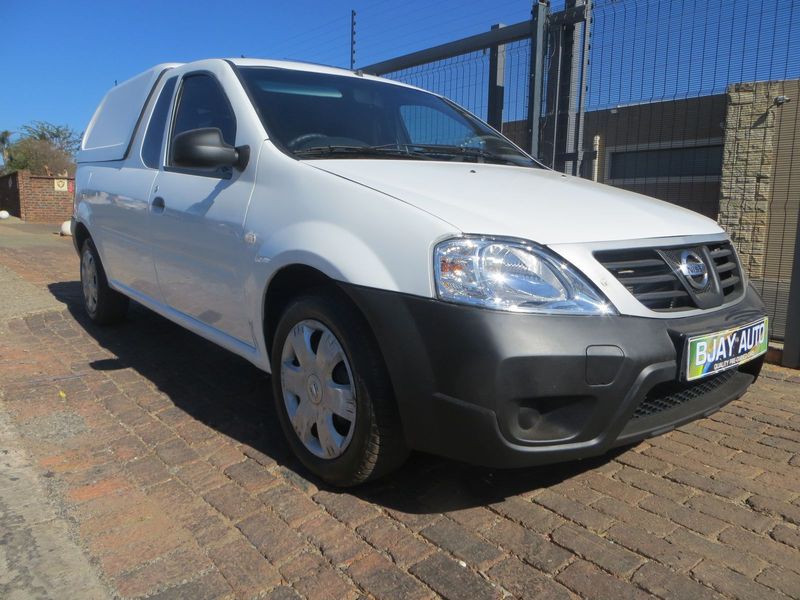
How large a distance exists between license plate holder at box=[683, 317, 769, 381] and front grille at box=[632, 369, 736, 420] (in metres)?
0.09

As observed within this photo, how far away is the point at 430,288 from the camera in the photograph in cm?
212

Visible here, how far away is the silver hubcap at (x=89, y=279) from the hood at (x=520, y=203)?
→ 3.42 meters

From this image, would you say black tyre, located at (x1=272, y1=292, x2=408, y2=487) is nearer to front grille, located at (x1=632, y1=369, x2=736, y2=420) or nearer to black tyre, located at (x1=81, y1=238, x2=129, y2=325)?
front grille, located at (x1=632, y1=369, x2=736, y2=420)

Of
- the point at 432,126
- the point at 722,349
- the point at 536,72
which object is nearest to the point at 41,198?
the point at 536,72

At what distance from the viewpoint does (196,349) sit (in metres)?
4.89

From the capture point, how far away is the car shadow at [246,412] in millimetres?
2646

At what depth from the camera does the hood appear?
2230 millimetres

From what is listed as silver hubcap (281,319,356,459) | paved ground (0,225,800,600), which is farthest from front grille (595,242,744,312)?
silver hubcap (281,319,356,459)

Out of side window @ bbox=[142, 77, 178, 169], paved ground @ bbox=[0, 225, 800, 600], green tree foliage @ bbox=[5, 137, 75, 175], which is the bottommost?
paved ground @ bbox=[0, 225, 800, 600]

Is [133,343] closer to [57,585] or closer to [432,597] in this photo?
[57,585]

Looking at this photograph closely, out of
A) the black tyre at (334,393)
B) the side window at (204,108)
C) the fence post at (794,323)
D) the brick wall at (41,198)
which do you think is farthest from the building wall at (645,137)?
the brick wall at (41,198)

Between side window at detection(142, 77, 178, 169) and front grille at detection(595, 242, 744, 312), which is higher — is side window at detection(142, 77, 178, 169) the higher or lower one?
the higher one

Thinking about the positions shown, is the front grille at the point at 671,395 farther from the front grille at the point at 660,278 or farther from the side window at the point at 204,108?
the side window at the point at 204,108

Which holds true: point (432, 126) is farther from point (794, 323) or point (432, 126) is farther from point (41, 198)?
point (41, 198)
